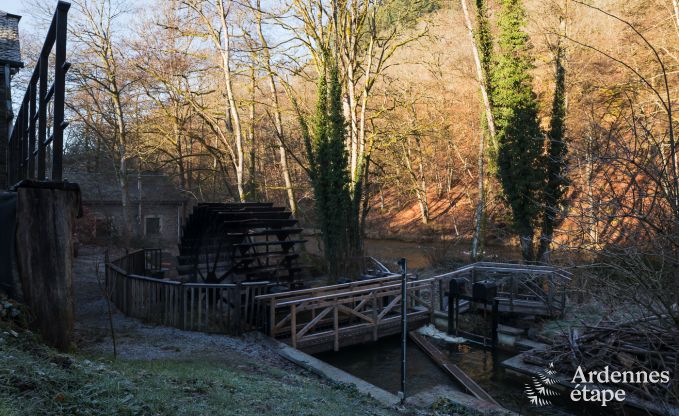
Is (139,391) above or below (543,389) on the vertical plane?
above

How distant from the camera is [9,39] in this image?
34.8 feet

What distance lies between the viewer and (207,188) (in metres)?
31.5

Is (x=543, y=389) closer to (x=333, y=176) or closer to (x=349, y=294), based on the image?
(x=349, y=294)

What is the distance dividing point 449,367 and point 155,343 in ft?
17.8

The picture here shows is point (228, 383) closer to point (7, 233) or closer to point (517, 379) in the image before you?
point (7, 233)

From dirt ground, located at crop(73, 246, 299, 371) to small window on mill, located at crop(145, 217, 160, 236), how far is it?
59.6 feet

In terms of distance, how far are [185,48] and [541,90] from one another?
17863 mm

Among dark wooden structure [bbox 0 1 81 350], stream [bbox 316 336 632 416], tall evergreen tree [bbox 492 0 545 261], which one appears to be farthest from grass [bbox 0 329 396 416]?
tall evergreen tree [bbox 492 0 545 261]

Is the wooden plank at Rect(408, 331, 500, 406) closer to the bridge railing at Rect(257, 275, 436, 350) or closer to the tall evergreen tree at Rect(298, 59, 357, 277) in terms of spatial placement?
the bridge railing at Rect(257, 275, 436, 350)

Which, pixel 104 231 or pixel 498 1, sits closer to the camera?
pixel 498 1

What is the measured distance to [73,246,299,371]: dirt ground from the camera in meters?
7.85

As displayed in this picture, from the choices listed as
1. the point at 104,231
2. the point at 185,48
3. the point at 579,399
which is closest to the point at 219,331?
the point at 579,399

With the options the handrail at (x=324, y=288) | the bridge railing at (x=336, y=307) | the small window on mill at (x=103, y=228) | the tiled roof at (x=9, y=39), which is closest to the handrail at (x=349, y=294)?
the bridge railing at (x=336, y=307)

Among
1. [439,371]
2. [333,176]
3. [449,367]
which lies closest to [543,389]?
[449,367]
